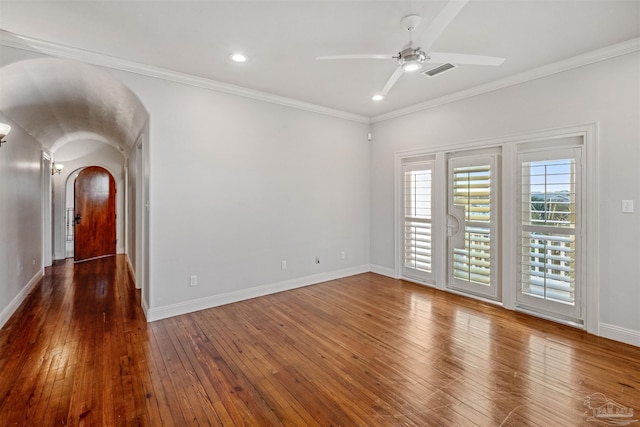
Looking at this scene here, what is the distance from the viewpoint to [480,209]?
13.7ft

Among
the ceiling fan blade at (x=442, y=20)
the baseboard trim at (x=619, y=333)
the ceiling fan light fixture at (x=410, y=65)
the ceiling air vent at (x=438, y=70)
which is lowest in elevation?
the baseboard trim at (x=619, y=333)

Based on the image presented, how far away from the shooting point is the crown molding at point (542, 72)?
2953 mm

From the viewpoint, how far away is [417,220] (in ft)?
16.5

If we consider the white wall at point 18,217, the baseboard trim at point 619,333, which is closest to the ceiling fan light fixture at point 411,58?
the baseboard trim at point 619,333

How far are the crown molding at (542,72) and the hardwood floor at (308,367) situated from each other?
9.37 ft

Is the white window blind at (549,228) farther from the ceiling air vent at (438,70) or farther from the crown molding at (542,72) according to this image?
the ceiling air vent at (438,70)

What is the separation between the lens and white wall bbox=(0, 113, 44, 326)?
3.56 meters

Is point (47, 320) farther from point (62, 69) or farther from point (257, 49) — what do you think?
point (257, 49)

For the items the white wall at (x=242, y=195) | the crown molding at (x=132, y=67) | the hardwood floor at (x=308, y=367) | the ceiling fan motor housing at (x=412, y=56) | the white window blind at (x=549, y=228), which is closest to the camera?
the hardwood floor at (x=308, y=367)

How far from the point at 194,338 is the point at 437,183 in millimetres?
3905

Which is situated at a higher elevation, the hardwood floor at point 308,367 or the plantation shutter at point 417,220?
the plantation shutter at point 417,220

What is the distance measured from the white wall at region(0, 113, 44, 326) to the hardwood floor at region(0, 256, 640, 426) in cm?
39

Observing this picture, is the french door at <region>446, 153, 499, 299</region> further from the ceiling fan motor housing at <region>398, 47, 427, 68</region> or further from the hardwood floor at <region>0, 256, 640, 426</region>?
the ceiling fan motor housing at <region>398, 47, 427, 68</region>

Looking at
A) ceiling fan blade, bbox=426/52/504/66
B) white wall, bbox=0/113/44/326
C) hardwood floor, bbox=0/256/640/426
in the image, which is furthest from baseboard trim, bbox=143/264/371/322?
ceiling fan blade, bbox=426/52/504/66
